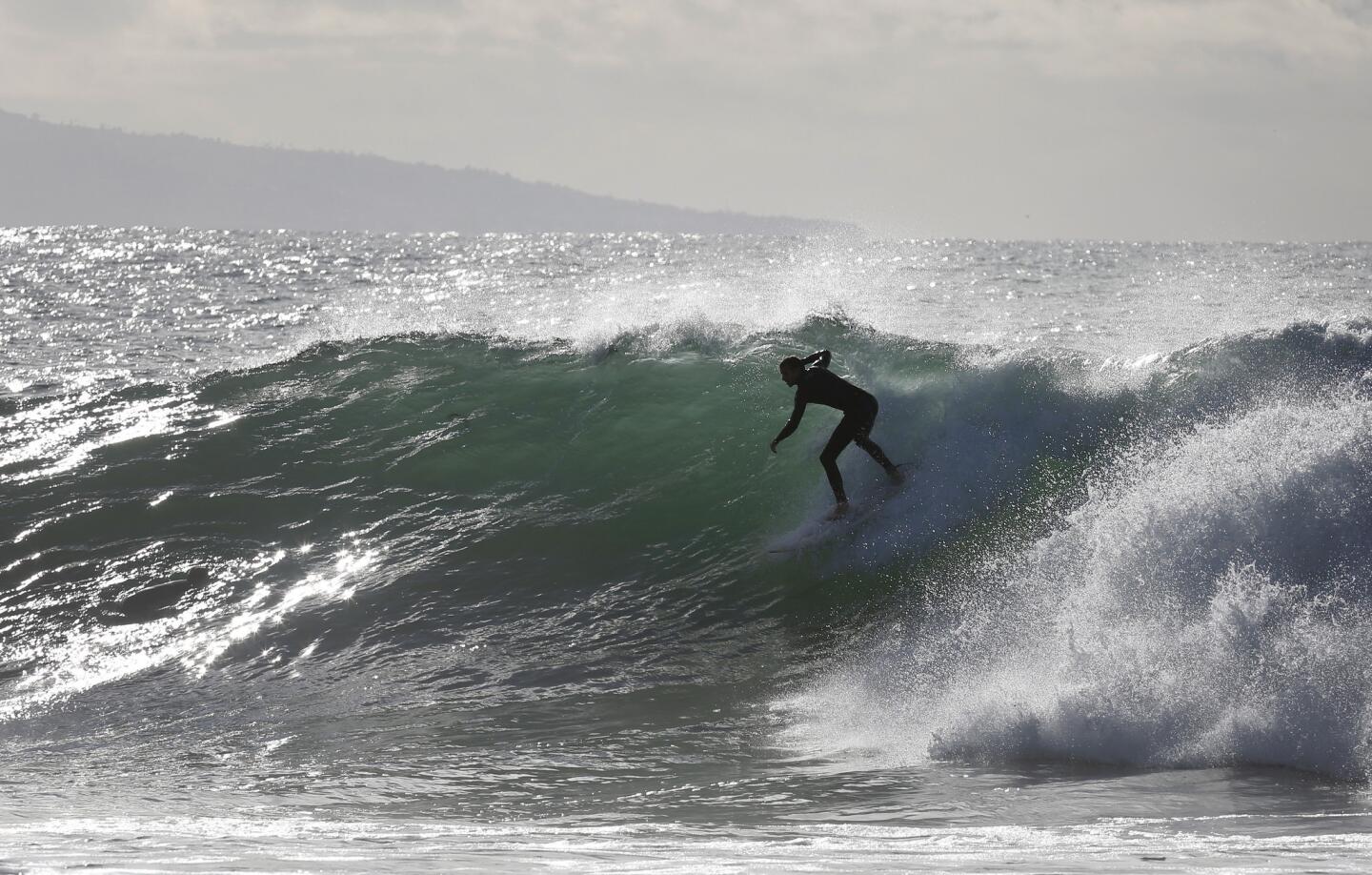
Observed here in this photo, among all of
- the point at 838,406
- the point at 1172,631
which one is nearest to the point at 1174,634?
the point at 1172,631

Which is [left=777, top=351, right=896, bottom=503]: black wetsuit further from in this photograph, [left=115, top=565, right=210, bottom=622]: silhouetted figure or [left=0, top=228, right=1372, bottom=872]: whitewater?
[left=115, top=565, right=210, bottom=622]: silhouetted figure

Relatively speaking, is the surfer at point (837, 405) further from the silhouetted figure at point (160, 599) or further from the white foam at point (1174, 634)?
the silhouetted figure at point (160, 599)

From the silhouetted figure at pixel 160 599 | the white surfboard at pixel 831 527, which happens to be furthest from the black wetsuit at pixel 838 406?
the silhouetted figure at pixel 160 599

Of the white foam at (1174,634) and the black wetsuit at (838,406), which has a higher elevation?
the black wetsuit at (838,406)

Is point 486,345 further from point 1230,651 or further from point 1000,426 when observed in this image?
point 1230,651

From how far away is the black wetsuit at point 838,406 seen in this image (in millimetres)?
9586

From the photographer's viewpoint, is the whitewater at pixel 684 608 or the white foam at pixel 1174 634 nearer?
the whitewater at pixel 684 608

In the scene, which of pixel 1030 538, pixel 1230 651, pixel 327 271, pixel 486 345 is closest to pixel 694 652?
pixel 1030 538

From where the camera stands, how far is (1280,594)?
6.73 metres

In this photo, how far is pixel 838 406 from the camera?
9.67 m

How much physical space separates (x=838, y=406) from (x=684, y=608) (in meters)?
1.89

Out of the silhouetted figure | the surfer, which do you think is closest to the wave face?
the surfer

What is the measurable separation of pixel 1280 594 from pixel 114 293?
123ft

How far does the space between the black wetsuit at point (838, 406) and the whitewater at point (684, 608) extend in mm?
538
